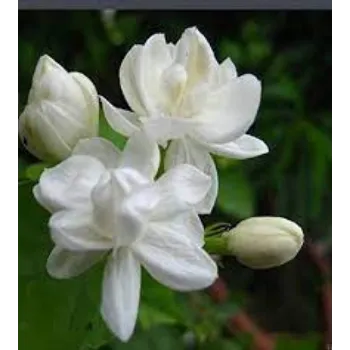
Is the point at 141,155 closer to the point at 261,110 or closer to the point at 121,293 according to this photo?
the point at 121,293

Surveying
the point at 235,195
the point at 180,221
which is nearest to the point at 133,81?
the point at 180,221

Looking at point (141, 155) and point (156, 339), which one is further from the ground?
point (141, 155)

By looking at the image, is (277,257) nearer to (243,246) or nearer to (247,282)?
(243,246)

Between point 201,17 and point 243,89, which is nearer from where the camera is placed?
point 243,89

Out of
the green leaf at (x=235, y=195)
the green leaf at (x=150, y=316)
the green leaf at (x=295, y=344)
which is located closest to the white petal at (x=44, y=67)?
the green leaf at (x=150, y=316)

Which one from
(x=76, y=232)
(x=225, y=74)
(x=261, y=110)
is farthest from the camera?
(x=261, y=110)

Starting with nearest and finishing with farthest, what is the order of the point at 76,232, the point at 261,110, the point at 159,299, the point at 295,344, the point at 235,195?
the point at 76,232 → the point at 159,299 → the point at 295,344 → the point at 235,195 → the point at 261,110
